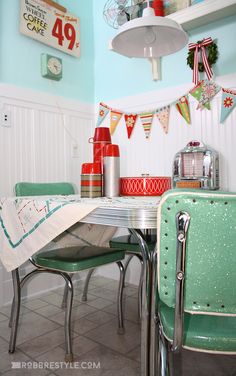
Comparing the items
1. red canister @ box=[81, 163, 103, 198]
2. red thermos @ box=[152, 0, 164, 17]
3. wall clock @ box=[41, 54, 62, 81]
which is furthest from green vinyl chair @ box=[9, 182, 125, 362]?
red thermos @ box=[152, 0, 164, 17]

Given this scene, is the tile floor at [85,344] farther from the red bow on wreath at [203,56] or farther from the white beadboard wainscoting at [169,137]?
the red bow on wreath at [203,56]

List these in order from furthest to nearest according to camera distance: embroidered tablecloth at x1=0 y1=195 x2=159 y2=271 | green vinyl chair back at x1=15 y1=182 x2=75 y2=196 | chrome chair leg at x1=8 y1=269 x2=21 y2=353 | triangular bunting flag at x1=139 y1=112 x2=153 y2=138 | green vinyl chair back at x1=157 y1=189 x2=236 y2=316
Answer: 1. triangular bunting flag at x1=139 y1=112 x2=153 y2=138
2. green vinyl chair back at x1=15 y1=182 x2=75 y2=196
3. chrome chair leg at x1=8 y1=269 x2=21 y2=353
4. embroidered tablecloth at x1=0 y1=195 x2=159 y2=271
5. green vinyl chair back at x1=157 y1=189 x2=236 y2=316

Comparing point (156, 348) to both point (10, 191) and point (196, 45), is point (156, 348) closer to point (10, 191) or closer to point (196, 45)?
point (10, 191)

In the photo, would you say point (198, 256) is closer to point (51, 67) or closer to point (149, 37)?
point (149, 37)

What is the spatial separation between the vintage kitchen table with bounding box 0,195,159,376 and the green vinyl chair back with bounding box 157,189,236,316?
0.49ft

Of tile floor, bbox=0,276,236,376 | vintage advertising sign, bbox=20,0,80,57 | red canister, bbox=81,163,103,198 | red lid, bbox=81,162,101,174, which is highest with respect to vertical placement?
vintage advertising sign, bbox=20,0,80,57

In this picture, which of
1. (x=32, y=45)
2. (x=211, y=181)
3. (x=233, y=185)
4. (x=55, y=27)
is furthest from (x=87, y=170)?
(x=55, y=27)

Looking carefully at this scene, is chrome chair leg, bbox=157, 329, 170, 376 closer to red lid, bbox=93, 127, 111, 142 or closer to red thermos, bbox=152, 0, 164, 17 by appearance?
red lid, bbox=93, 127, 111, 142

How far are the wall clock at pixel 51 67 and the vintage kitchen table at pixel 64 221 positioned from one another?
4.00 feet

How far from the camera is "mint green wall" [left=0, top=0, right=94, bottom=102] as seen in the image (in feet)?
7.08

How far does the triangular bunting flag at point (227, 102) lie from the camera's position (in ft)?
6.58

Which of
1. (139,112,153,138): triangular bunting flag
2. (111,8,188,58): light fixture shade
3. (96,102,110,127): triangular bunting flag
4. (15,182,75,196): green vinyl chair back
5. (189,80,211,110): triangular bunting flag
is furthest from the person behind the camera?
(96,102,110,127): triangular bunting flag

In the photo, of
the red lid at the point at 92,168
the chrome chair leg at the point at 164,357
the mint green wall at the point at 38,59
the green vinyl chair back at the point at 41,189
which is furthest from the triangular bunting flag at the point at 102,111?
the chrome chair leg at the point at 164,357

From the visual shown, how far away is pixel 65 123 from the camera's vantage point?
2535 mm
